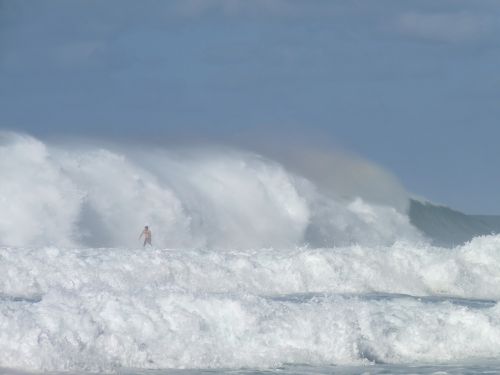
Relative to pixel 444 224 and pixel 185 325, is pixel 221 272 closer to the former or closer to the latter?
pixel 185 325

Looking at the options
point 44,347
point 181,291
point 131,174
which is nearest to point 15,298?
point 181,291

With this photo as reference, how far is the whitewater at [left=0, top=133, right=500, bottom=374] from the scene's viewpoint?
11172 mm

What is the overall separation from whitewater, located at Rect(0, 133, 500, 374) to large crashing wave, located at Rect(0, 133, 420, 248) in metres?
0.05

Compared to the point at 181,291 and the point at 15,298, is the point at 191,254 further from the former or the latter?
the point at 181,291

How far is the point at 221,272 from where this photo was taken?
1861cm

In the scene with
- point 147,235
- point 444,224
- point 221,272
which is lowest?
point 221,272

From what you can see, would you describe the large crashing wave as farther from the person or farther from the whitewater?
the person

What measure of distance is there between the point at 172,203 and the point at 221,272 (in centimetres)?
934

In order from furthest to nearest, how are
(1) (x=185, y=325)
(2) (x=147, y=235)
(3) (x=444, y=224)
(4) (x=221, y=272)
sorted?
1. (3) (x=444, y=224)
2. (2) (x=147, y=235)
3. (4) (x=221, y=272)
4. (1) (x=185, y=325)

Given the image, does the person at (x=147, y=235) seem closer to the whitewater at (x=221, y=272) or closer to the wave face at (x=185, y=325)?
the whitewater at (x=221, y=272)

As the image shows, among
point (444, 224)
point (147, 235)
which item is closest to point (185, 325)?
point (147, 235)

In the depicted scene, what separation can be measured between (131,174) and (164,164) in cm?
346

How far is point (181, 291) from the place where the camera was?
41.0 ft

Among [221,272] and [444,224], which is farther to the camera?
[444,224]
